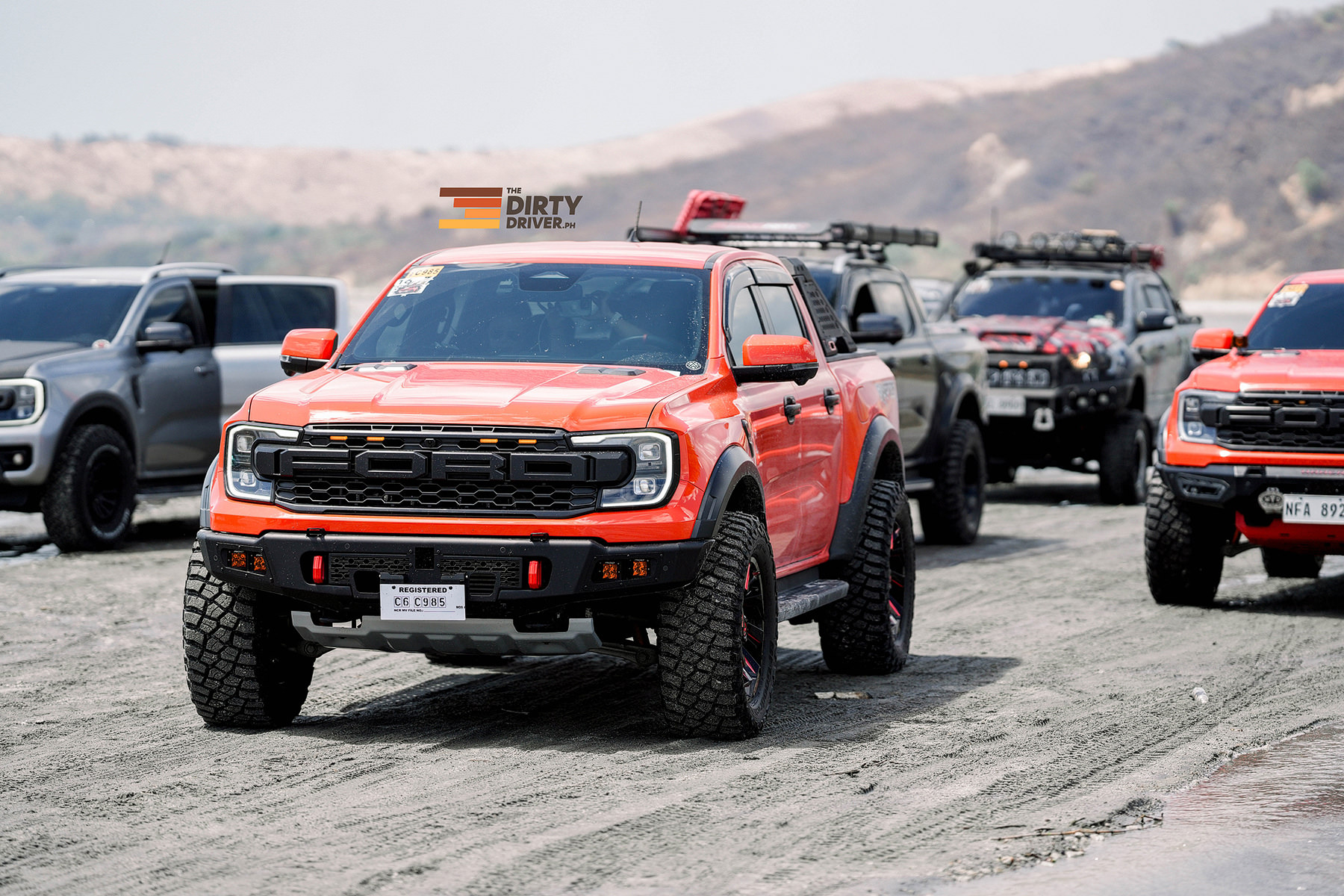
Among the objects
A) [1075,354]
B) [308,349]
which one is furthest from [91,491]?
[1075,354]

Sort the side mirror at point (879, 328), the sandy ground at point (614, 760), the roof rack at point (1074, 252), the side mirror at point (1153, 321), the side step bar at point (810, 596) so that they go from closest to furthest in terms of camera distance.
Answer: the sandy ground at point (614, 760) < the side step bar at point (810, 596) < the side mirror at point (879, 328) < the side mirror at point (1153, 321) < the roof rack at point (1074, 252)

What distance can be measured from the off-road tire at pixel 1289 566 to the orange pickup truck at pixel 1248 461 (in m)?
1.36

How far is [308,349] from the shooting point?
7.86 meters

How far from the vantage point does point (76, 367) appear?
13.6 metres

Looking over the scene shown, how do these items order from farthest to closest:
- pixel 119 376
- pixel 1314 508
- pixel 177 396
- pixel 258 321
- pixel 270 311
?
pixel 270 311, pixel 258 321, pixel 177 396, pixel 119 376, pixel 1314 508

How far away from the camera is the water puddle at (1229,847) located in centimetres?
536

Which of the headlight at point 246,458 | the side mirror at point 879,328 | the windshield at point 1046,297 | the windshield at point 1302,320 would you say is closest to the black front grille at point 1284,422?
the windshield at point 1302,320

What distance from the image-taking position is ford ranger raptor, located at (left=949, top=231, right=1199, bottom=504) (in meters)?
16.8

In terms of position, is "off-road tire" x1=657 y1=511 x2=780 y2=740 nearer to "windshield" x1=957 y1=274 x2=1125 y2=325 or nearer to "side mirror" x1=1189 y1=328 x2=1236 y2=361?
"side mirror" x1=1189 y1=328 x2=1236 y2=361

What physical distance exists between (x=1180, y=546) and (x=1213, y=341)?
124 centimetres

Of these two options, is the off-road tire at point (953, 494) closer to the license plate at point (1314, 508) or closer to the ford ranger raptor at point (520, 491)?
the license plate at point (1314, 508)

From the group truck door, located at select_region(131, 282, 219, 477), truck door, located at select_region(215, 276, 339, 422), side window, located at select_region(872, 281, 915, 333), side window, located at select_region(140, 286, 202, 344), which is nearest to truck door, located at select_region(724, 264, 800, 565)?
side window, located at select_region(872, 281, 915, 333)

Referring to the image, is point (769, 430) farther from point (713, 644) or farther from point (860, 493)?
point (713, 644)

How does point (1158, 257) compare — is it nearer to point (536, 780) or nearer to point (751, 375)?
point (751, 375)
